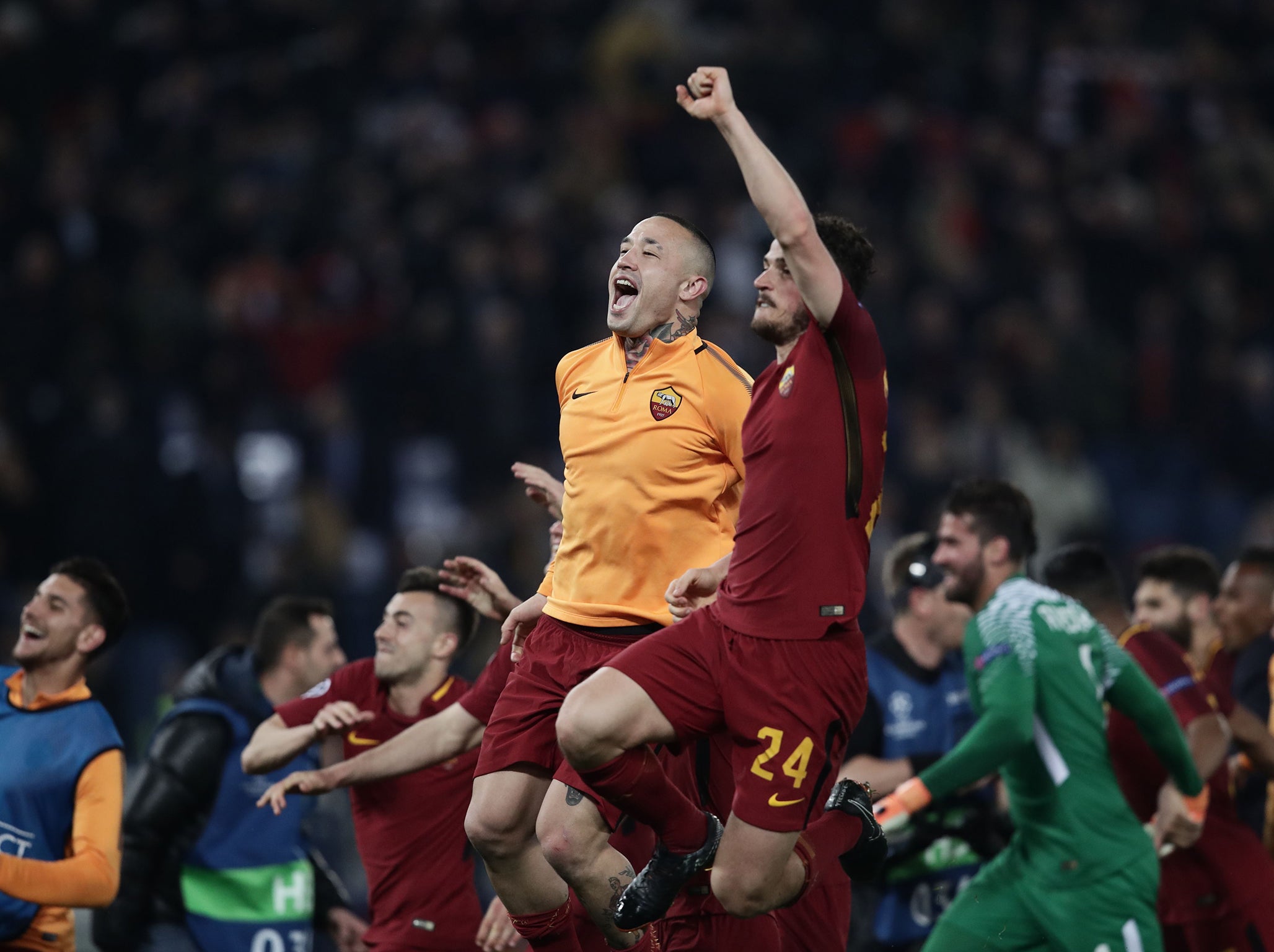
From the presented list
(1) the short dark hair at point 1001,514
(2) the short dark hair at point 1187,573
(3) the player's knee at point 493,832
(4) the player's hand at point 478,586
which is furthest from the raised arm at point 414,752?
(2) the short dark hair at point 1187,573

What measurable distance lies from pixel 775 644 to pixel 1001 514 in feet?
7.27

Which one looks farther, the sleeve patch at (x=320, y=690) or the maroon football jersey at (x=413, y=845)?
the sleeve patch at (x=320, y=690)

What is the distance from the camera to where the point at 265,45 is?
654 inches

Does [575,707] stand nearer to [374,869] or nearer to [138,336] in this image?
[374,869]

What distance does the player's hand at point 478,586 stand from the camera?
6.43 meters

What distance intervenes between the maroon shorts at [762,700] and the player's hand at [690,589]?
199 mm

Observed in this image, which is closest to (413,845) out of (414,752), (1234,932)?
(414,752)

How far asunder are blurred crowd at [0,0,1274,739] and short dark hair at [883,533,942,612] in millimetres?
4813

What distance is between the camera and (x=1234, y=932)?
732cm

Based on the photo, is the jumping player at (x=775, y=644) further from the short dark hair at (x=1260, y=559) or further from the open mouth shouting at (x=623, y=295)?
the short dark hair at (x=1260, y=559)

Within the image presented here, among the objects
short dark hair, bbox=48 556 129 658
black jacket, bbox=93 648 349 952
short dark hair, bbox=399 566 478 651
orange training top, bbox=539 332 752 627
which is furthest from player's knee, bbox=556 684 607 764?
black jacket, bbox=93 648 349 952

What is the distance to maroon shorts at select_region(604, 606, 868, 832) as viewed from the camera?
16.5ft

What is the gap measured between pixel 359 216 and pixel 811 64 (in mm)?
5397

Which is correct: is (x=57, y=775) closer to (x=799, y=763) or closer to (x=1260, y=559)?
(x=799, y=763)
